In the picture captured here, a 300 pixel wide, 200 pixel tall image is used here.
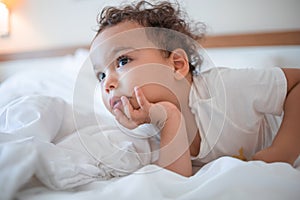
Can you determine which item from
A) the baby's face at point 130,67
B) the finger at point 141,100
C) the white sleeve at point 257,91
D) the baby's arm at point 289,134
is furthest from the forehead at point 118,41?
the baby's arm at point 289,134

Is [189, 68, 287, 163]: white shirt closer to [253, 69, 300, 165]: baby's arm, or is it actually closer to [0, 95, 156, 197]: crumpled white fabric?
[253, 69, 300, 165]: baby's arm

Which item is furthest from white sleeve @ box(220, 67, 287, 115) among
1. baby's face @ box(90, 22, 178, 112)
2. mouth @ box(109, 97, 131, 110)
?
mouth @ box(109, 97, 131, 110)

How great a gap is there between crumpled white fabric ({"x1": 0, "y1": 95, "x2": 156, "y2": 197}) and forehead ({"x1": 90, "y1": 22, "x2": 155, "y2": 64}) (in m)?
0.16

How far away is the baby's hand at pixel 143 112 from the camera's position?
57cm

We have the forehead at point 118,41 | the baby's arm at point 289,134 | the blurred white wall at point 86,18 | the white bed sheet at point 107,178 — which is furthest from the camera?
the blurred white wall at point 86,18

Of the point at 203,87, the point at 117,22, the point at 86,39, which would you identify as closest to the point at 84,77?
the point at 117,22

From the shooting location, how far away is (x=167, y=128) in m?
0.55

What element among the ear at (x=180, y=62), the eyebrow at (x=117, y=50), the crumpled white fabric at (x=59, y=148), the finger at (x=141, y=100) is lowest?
the crumpled white fabric at (x=59, y=148)

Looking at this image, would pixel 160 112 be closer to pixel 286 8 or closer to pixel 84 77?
pixel 84 77

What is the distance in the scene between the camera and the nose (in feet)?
1.94

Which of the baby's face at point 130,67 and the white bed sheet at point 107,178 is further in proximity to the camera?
the baby's face at point 130,67

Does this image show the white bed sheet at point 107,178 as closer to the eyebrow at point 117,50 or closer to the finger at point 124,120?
the finger at point 124,120

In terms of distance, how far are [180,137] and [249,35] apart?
0.79 m

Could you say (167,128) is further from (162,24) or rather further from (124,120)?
(162,24)
